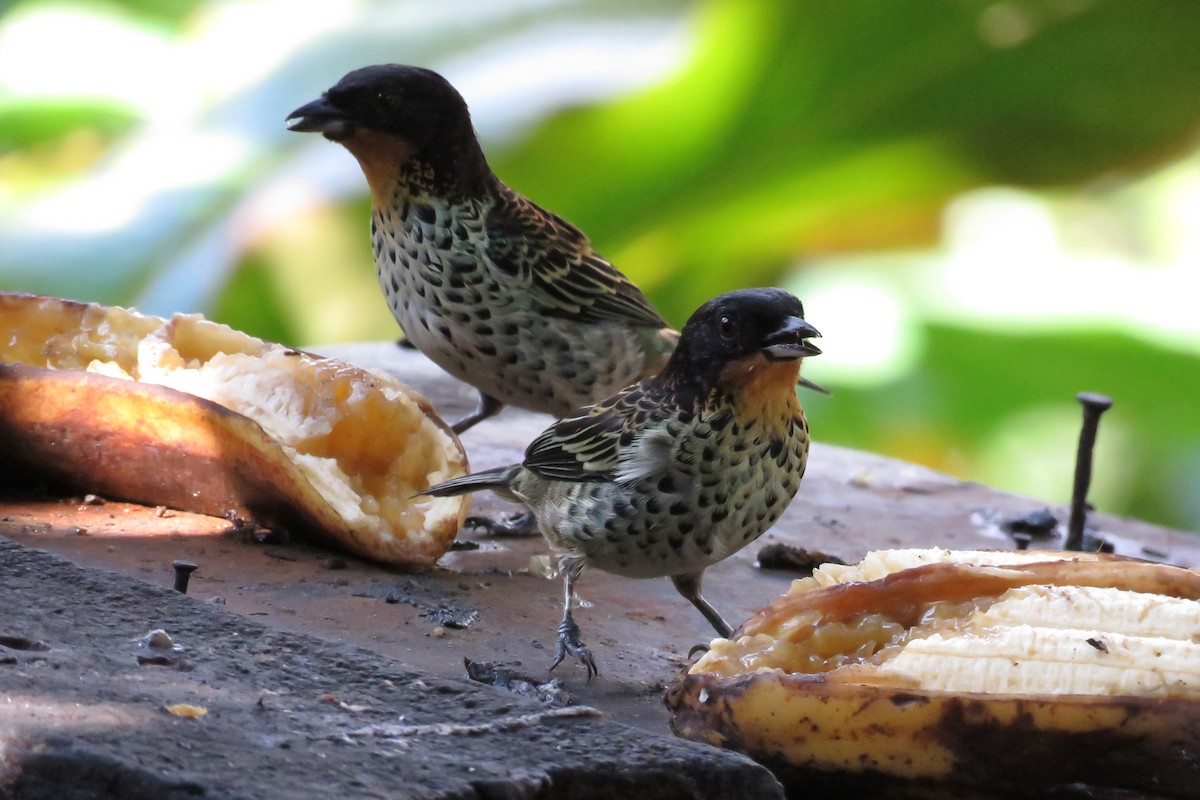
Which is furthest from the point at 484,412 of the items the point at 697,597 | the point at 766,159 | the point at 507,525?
the point at 766,159

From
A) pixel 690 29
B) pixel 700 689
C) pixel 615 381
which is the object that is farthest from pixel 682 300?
pixel 700 689

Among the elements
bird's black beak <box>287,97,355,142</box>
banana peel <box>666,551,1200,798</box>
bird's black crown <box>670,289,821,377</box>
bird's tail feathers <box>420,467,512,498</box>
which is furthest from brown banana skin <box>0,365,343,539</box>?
banana peel <box>666,551,1200,798</box>

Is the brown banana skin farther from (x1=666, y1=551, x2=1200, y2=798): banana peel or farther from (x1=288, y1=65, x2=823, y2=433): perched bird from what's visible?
(x1=666, y1=551, x2=1200, y2=798): banana peel

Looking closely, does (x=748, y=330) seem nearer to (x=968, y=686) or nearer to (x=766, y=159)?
(x=968, y=686)

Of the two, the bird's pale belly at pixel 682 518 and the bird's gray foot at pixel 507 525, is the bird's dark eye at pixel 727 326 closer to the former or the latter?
the bird's pale belly at pixel 682 518

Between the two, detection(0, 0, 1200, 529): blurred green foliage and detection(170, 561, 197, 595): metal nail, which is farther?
detection(0, 0, 1200, 529): blurred green foliage

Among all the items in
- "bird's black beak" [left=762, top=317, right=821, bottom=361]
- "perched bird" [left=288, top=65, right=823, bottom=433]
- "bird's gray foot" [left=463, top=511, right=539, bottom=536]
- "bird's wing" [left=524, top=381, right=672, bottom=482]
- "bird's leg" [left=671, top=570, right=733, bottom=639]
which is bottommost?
"bird's leg" [left=671, top=570, right=733, bottom=639]
